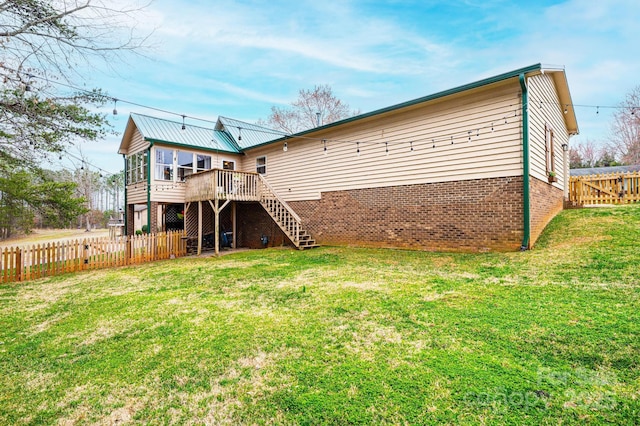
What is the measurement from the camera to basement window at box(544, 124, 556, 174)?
386 inches

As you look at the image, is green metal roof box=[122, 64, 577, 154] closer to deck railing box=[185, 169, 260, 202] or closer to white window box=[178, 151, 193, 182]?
white window box=[178, 151, 193, 182]

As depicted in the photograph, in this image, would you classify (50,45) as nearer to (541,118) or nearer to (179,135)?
(179,135)

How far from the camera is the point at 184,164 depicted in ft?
49.1

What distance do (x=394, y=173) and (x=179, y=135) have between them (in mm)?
10697

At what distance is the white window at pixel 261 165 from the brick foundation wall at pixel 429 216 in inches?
151

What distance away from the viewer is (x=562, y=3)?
10141 mm

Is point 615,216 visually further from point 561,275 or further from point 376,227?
point 376,227

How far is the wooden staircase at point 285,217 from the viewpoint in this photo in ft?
40.0

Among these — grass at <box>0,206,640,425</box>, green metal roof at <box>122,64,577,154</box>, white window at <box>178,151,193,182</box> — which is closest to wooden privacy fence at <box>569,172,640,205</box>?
green metal roof at <box>122,64,577,154</box>

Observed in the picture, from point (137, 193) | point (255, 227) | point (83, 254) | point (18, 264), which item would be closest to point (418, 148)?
point (255, 227)

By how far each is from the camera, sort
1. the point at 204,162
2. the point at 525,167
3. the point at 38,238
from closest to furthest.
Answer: the point at 525,167, the point at 204,162, the point at 38,238

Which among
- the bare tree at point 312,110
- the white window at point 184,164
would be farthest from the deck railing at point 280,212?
the bare tree at point 312,110

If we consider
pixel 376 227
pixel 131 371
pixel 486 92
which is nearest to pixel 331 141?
pixel 376 227

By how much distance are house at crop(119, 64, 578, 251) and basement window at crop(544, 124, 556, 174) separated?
41 millimetres
